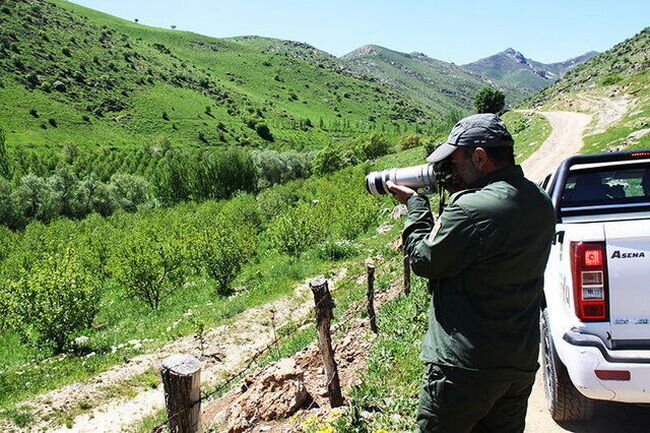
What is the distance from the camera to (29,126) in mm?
98250

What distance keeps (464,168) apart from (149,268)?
83.4 ft

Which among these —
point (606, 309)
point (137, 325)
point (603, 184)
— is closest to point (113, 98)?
point (137, 325)

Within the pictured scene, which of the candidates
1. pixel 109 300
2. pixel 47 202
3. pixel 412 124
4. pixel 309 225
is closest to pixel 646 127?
pixel 309 225

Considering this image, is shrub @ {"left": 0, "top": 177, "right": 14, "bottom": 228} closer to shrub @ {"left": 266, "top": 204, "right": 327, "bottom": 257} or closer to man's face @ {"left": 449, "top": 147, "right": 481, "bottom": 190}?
shrub @ {"left": 266, "top": 204, "right": 327, "bottom": 257}

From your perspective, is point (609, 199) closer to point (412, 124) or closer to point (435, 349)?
point (435, 349)

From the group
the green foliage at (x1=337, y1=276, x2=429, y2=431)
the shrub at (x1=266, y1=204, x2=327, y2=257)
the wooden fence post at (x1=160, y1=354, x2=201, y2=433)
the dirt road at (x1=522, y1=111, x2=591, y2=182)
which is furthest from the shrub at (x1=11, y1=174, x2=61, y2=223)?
the wooden fence post at (x1=160, y1=354, x2=201, y2=433)

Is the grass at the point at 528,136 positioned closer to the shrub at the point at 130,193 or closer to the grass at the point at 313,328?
the grass at the point at 313,328

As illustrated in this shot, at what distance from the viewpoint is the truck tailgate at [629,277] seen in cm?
414

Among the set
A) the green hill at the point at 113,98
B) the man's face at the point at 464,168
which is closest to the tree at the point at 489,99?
the green hill at the point at 113,98

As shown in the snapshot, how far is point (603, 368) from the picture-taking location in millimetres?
4277

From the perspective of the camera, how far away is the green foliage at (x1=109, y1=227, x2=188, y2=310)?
2598 cm

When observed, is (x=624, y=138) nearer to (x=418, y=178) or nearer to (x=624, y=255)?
(x=624, y=255)

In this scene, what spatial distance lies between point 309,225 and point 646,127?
20.6m

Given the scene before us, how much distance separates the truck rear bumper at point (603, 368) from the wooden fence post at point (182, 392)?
3298 mm
